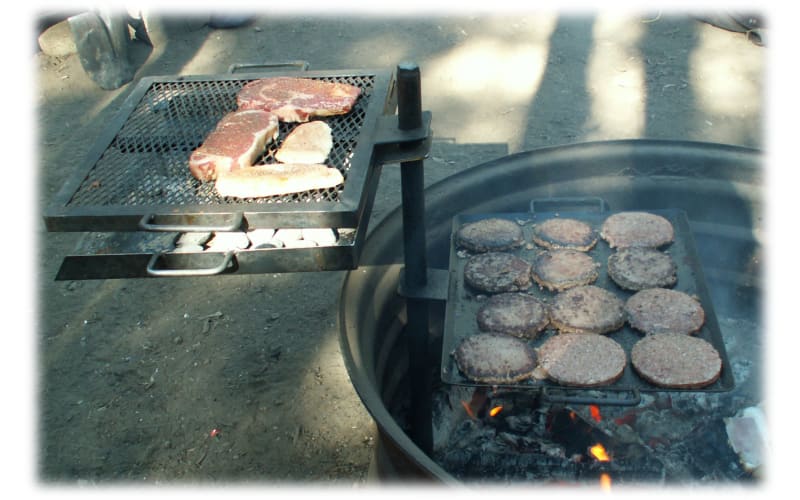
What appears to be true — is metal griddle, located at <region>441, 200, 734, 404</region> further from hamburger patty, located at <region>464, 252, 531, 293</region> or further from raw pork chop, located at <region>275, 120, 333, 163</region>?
raw pork chop, located at <region>275, 120, 333, 163</region>

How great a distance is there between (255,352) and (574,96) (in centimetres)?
377

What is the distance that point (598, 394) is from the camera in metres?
2.71

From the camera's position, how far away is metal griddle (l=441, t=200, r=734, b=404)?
2.37 m

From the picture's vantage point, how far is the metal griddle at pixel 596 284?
2373 mm

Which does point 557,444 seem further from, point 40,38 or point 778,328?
point 40,38

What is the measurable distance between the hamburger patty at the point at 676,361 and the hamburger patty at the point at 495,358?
409 millimetres

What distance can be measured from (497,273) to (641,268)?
0.63 m

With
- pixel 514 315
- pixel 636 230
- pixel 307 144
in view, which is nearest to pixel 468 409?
pixel 514 315

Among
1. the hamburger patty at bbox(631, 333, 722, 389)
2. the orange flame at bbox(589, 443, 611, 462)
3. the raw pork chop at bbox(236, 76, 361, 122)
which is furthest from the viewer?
the orange flame at bbox(589, 443, 611, 462)

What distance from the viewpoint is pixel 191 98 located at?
270 centimetres

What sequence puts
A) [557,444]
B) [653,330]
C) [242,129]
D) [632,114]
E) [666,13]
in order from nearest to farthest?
1. [242,129]
2. [653,330]
3. [557,444]
4. [632,114]
5. [666,13]

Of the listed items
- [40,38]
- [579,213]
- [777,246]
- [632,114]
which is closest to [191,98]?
[579,213]

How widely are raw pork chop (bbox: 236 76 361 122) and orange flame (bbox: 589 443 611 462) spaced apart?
1.74 meters

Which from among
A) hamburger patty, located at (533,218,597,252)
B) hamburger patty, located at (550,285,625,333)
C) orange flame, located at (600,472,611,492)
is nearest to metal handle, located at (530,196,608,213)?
hamburger patty, located at (533,218,597,252)
